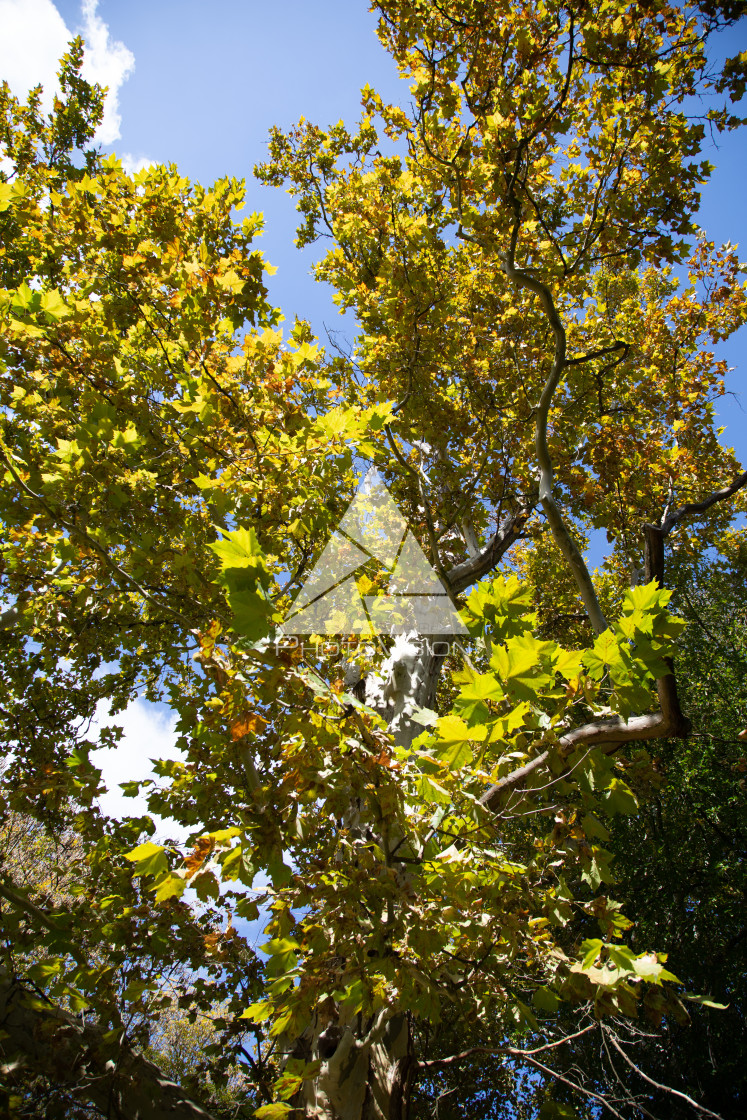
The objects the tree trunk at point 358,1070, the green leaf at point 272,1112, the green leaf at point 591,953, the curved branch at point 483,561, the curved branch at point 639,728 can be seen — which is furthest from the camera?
the curved branch at point 483,561

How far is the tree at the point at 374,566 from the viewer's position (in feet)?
5.59

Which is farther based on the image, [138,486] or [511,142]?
[511,142]

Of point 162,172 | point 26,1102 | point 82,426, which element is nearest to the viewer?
point 26,1102

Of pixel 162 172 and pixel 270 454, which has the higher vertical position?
pixel 162 172

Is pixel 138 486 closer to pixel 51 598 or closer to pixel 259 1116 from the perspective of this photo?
pixel 51 598

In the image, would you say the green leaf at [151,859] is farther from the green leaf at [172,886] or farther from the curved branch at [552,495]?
the curved branch at [552,495]

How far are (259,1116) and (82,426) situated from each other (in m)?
3.25

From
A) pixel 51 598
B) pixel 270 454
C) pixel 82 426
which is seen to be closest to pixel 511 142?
pixel 270 454

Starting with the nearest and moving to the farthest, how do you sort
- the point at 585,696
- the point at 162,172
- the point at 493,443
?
the point at 585,696
the point at 162,172
the point at 493,443

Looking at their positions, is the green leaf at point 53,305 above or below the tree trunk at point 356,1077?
above

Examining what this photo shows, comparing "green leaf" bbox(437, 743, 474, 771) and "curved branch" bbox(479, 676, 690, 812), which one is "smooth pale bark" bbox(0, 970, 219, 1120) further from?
"green leaf" bbox(437, 743, 474, 771)

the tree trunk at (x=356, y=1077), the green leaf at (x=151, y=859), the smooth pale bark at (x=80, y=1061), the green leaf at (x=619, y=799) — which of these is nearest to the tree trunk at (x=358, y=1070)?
the tree trunk at (x=356, y=1077)

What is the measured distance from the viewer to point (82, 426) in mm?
3127

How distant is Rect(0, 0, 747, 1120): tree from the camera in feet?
5.59
